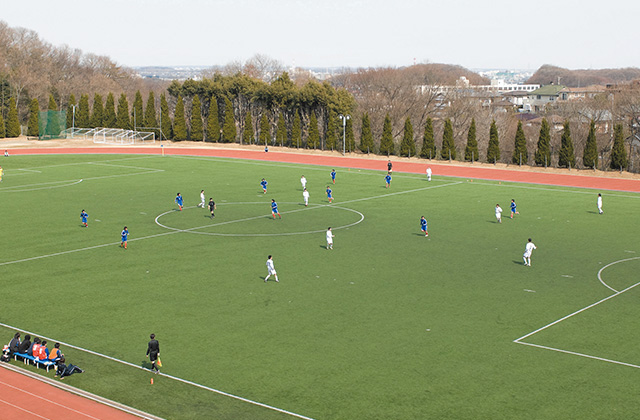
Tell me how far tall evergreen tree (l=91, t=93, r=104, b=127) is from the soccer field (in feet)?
224

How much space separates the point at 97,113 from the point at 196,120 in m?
19.5

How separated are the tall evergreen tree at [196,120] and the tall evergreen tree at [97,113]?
17896 millimetres

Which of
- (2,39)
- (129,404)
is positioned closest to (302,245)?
(129,404)

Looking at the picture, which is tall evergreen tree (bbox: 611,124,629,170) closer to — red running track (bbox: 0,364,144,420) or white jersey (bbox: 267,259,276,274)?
white jersey (bbox: 267,259,276,274)

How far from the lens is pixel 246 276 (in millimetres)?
31125

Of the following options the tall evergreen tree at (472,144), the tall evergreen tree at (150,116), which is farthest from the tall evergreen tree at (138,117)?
the tall evergreen tree at (472,144)

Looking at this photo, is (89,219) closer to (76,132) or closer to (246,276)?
(246,276)

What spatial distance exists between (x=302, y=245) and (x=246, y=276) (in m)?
6.95

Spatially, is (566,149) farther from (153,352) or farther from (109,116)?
(109,116)

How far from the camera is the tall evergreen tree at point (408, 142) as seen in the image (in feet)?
286

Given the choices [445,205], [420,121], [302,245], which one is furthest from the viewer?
[420,121]

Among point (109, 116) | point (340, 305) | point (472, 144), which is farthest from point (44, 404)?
point (109, 116)

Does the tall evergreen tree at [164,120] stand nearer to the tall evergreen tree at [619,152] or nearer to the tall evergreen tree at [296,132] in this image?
the tall evergreen tree at [296,132]

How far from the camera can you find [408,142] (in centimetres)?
8769
